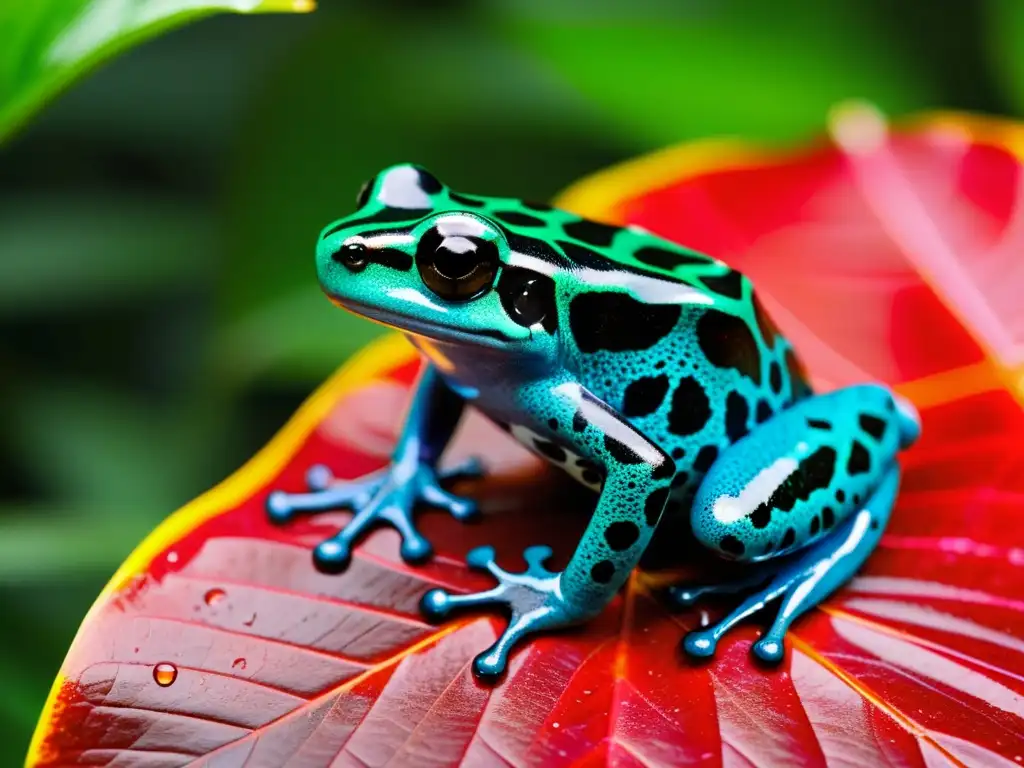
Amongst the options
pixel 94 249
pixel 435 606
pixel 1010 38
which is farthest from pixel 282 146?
pixel 1010 38

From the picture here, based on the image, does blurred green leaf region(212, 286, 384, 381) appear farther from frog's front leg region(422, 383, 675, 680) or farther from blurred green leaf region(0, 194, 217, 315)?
frog's front leg region(422, 383, 675, 680)

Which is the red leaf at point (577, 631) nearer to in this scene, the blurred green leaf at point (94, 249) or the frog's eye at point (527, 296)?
the frog's eye at point (527, 296)

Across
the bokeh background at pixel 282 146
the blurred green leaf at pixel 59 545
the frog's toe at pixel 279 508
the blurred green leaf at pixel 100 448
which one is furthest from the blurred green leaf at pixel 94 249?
the frog's toe at pixel 279 508

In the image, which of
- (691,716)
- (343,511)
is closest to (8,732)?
(343,511)

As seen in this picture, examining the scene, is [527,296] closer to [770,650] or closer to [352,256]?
[352,256]

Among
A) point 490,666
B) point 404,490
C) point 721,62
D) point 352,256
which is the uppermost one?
point 721,62

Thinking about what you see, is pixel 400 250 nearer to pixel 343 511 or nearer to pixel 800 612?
pixel 343 511
